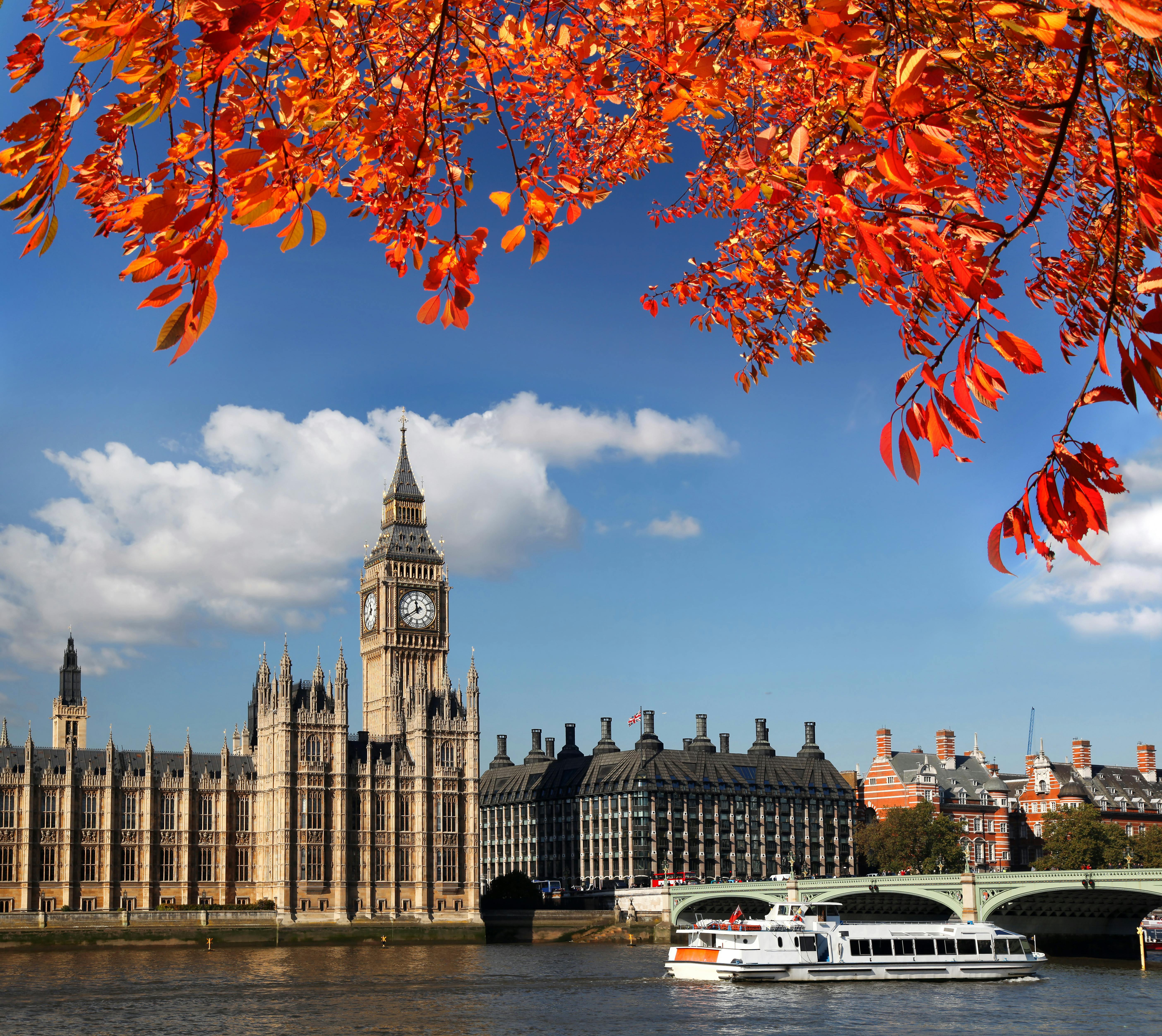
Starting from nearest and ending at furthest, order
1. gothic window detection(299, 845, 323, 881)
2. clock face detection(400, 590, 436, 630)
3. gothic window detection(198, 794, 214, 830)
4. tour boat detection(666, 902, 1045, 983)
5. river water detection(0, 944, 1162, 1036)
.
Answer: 1. river water detection(0, 944, 1162, 1036)
2. tour boat detection(666, 902, 1045, 983)
3. gothic window detection(299, 845, 323, 881)
4. gothic window detection(198, 794, 214, 830)
5. clock face detection(400, 590, 436, 630)

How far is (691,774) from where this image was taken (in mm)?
132750

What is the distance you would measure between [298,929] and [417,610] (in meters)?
35.1

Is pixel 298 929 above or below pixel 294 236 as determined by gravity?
below

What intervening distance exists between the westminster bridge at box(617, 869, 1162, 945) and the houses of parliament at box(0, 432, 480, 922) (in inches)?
704

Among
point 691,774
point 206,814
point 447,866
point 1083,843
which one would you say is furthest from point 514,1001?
point 691,774

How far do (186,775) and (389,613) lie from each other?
80.1 ft

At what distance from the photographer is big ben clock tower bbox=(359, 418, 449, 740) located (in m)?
124

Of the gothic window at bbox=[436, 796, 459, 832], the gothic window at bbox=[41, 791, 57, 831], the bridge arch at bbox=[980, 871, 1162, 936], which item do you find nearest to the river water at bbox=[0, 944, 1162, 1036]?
the bridge arch at bbox=[980, 871, 1162, 936]

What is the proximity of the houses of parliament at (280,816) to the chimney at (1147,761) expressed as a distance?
240 ft

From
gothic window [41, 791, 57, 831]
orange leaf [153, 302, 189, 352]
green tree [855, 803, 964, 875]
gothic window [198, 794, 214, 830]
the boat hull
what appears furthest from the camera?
green tree [855, 803, 964, 875]

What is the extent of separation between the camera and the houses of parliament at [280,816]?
10438 centimetres

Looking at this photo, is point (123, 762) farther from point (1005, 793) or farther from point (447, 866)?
point (1005, 793)

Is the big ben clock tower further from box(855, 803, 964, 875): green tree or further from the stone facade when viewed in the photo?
box(855, 803, 964, 875): green tree

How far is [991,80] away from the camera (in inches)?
320
